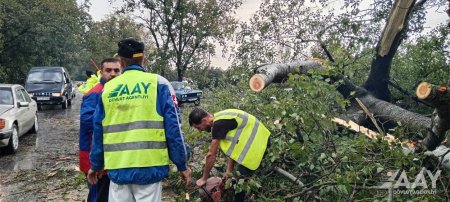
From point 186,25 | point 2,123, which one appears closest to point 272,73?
point 2,123

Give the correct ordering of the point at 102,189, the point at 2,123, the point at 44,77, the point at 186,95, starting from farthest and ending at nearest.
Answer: the point at 186,95 → the point at 44,77 → the point at 2,123 → the point at 102,189

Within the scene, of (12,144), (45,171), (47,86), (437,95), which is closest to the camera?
(437,95)

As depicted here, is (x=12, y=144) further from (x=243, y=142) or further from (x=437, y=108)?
(x=437, y=108)

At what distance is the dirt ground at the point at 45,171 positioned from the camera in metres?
5.60

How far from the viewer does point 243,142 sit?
14.3ft

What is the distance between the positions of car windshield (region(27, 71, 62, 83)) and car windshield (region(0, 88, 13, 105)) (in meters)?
7.90

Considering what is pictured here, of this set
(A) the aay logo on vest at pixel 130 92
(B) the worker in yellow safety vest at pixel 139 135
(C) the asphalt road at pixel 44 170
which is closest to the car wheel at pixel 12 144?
(C) the asphalt road at pixel 44 170

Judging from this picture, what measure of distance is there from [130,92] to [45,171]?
4695 millimetres

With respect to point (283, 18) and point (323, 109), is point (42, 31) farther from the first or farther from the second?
point (323, 109)

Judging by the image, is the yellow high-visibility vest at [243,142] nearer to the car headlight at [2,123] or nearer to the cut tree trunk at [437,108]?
the cut tree trunk at [437,108]

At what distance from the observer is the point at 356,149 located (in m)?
4.53

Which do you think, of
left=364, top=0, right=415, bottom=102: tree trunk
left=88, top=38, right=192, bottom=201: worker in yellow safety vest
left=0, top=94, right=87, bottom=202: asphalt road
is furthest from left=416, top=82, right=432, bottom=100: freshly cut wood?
left=0, top=94, right=87, bottom=202: asphalt road

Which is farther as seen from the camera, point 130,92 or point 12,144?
point 12,144

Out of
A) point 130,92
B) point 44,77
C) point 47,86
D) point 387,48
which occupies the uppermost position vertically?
point 387,48
